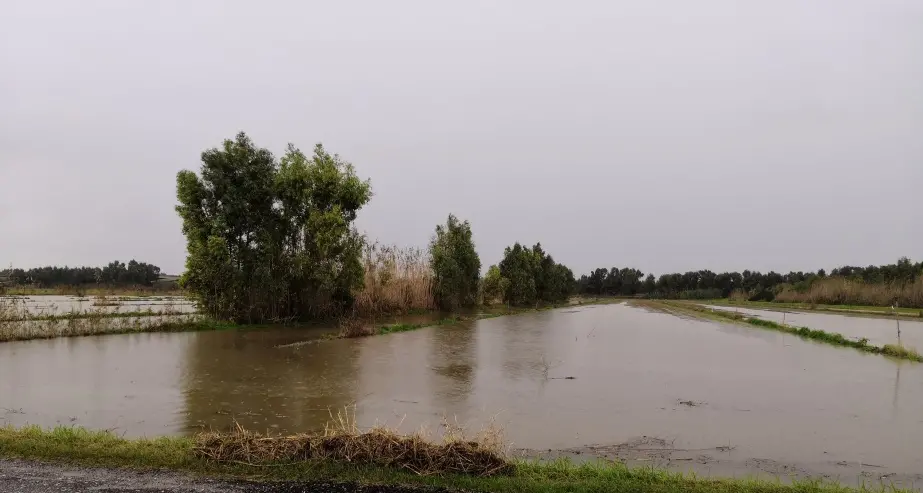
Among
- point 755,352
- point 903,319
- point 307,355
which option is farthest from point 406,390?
point 903,319

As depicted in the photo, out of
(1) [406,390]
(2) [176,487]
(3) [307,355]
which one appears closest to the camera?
(2) [176,487]

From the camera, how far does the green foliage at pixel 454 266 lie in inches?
1228

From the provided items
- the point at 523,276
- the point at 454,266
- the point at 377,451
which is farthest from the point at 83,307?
the point at 523,276

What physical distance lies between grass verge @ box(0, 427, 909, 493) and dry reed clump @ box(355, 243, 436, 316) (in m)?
17.9

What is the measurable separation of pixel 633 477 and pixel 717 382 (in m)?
7.92

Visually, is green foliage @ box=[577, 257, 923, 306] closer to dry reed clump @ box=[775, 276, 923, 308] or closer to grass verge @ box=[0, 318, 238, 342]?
dry reed clump @ box=[775, 276, 923, 308]

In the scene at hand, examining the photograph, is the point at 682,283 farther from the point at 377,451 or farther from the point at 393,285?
the point at 377,451

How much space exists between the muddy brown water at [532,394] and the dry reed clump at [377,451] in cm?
149

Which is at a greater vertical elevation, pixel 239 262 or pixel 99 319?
pixel 239 262

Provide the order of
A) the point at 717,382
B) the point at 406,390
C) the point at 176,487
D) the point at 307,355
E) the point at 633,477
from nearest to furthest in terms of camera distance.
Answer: the point at 176,487, the point at 633,477, the point at 406,390, the point at 717,382, the point at 307,355

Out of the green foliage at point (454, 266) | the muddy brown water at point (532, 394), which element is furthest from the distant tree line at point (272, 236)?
the green foliage at point (454, 266)

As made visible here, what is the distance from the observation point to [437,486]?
4750 mm

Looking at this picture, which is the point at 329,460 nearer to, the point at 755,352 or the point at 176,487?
the point at 176,487

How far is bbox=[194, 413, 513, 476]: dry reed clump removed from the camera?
5.09 m
